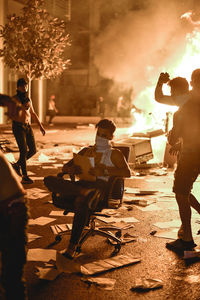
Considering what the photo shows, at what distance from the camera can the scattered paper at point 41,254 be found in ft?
14.5

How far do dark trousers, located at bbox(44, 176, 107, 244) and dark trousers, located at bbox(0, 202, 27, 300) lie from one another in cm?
163

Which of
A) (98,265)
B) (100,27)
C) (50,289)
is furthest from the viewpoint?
(100,27)

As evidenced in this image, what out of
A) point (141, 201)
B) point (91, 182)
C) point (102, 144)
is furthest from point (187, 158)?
point (141, 201)

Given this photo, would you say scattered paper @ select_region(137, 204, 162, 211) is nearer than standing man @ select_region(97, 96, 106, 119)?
Yes

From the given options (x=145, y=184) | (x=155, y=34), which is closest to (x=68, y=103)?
(x=155, y=34)

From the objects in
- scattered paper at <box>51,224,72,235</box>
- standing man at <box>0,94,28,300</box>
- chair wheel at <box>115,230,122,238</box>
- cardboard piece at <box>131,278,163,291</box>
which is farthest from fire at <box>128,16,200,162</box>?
standing man at <box>0,94,28,300</box>

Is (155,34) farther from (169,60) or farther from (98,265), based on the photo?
(98,265)

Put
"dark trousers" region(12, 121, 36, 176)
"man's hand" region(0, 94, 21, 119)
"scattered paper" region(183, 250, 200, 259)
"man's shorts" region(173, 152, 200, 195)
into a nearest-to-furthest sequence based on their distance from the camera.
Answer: "man's hand" region(0, 94, 21, 119) → "scattered paper" region(183, 250, 200, 259) → "man's shorts" region(173, 152, 200, 195) → "dark trousers" region(12, 121, 36, 176)

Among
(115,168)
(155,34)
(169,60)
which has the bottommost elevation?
(115,168)

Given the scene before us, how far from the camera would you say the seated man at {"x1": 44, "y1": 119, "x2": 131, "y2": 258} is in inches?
170

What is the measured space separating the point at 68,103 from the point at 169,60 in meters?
11.2

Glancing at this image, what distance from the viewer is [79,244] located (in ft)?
15.2

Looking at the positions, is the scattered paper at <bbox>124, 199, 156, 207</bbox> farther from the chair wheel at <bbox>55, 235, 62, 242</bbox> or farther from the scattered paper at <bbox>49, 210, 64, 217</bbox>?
the chair wheel at <bbox>55, 235, 62, 242</bbox>

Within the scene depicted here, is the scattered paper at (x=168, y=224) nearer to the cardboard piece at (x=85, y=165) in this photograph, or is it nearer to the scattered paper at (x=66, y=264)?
the cardboard piece at (x=85, y=165)
